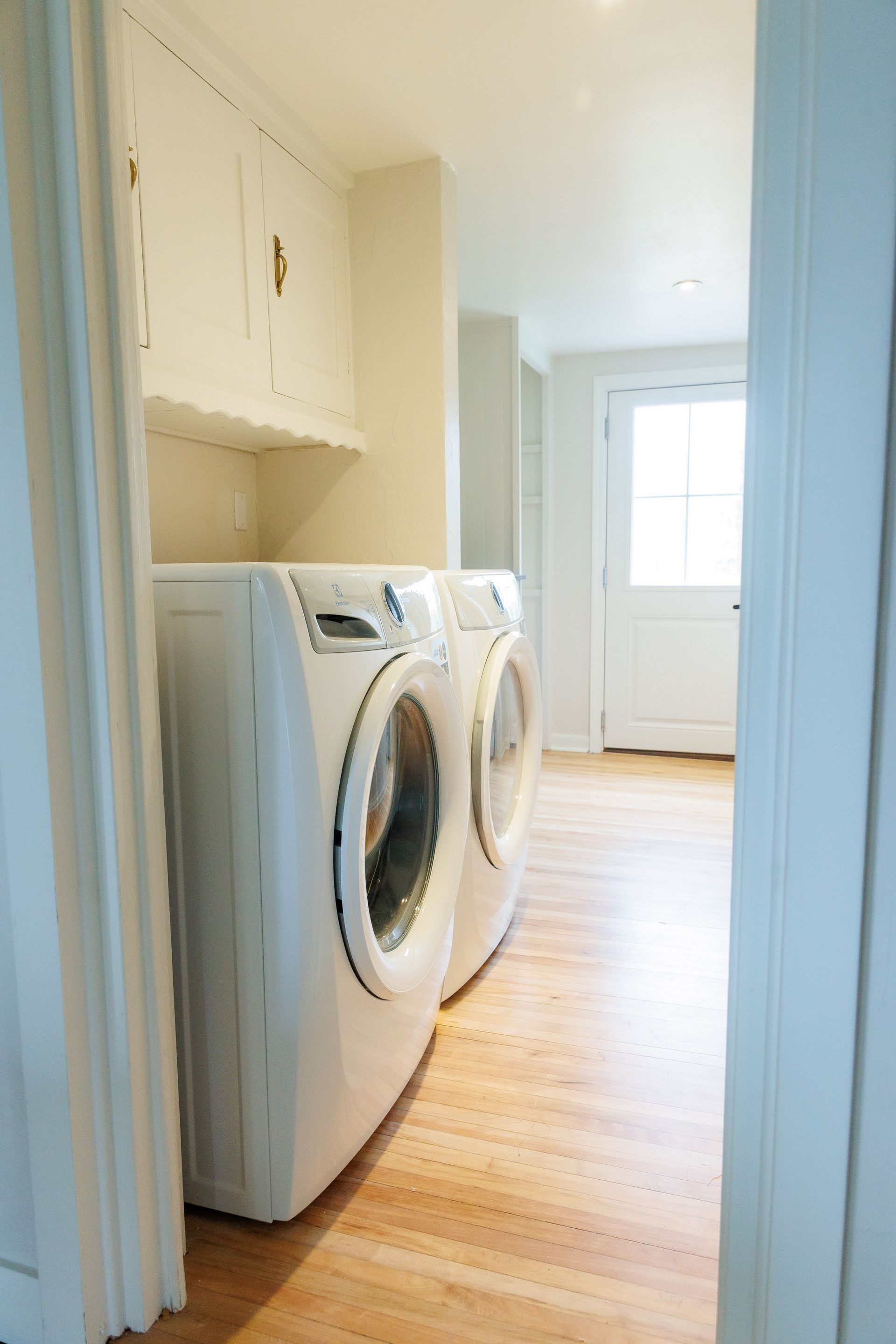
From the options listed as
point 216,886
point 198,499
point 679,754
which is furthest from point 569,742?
point 216,886

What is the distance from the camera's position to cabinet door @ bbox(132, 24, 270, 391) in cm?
156

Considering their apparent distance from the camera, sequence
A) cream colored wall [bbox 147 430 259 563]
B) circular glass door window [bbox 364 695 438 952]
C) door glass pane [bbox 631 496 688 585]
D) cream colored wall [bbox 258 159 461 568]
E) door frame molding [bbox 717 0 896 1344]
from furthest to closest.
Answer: door glass pane [bbox 631 496 688 585], cream colored wall [bbox 258 159 461 568], cream colored wall [bbox 147 430 259 563], circular glass door window [bbox 364 695 438 952], door frame molding [bbox 717 0 896 1344]

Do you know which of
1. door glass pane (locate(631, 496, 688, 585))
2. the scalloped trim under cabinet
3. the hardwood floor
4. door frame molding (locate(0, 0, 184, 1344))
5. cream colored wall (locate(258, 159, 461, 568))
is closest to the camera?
door frame molding (locate(0, 0, 184, 1344))

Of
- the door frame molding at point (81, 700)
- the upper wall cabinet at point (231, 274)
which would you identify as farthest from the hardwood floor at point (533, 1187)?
the upper wall cabinet at point (231, 274)

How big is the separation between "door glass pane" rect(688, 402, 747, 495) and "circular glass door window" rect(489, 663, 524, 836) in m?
2.50

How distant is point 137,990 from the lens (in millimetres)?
1070

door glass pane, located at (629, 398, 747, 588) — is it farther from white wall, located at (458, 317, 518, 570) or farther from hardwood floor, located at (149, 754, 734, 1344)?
hardwood floor, located at (149, 754, 734, 1344)

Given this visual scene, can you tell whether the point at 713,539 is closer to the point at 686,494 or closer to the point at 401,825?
the point at 686,494

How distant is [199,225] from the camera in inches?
66.7

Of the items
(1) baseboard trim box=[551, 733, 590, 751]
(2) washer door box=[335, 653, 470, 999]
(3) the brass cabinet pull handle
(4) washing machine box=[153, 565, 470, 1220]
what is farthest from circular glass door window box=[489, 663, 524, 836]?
(1) baseboard trim box=[551, 733, 590, 751]

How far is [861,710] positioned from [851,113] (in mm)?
424

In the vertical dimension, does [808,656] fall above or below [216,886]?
above

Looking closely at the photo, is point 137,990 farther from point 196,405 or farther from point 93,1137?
point 196,405

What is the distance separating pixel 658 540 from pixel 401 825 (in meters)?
3.23
